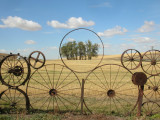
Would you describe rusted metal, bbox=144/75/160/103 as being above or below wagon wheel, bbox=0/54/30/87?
below

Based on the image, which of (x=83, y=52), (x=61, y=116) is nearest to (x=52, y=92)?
(x=61, y=116)

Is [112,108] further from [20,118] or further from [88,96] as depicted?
[20,118]

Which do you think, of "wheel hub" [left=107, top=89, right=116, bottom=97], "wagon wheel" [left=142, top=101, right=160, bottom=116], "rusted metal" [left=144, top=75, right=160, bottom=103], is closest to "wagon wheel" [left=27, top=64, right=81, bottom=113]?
"wheel hub" [left=107, top=89, right=116, bottom=97]

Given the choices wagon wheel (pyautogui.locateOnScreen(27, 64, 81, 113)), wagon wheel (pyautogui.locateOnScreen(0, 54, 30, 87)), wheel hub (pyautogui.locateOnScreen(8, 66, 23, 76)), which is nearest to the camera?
wagon wheel (pyautogui.locateOnScreen(0, 54, 30, 87))

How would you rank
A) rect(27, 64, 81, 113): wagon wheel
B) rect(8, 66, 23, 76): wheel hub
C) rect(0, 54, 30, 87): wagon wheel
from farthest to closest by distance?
rect(27, 64, 81, 113): wagon wheel → rect(8, 66, 23, 76): wheel hub → rect(0, 54, 30, 87): wagon wheel

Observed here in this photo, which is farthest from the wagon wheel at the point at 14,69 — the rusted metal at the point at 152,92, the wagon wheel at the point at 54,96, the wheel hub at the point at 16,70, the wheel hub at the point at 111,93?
the rusted metal at the point at 152,92

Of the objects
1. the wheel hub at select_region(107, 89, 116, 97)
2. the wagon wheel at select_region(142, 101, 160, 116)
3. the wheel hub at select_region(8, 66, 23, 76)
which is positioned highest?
the wheel hub at select_region(8, 66, 23, 76)

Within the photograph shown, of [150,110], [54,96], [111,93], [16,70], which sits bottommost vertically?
[150,110]

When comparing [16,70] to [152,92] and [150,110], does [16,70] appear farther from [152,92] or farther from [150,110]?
[152,92]

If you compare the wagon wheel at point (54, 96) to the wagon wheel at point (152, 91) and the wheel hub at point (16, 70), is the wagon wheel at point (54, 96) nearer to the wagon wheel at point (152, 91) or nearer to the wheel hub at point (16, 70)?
the wheel hub at point (16, 70)

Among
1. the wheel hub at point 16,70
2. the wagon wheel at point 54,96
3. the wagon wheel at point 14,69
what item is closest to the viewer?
the wagon wheel at point 14,69

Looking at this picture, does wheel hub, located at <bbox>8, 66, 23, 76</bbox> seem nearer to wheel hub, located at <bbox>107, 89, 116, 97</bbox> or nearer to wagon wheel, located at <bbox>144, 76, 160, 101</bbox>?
wheel hub, located at <bbox>107, 89, 116, 97</bbox>

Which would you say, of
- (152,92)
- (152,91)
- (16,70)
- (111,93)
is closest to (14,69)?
(16,70)

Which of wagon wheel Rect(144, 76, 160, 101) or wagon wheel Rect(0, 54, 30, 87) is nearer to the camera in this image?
wagon wheel Rect(0, 54, 30, 87)
